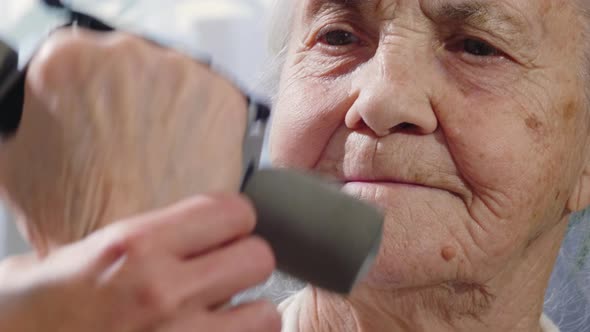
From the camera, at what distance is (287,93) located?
4.73 ft

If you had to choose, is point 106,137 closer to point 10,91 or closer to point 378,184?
point 10,91

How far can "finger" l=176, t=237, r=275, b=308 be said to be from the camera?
64 cm

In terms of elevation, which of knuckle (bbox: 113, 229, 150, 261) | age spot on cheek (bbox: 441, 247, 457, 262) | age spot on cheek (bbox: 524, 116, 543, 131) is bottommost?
age spot on cheek (bbox: 441, 247, 457, 262)

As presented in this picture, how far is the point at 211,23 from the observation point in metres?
2.17

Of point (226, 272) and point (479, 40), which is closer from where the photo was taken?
point (226, 272)

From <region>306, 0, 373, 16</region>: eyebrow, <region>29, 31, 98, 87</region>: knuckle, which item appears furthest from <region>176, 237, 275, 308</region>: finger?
<region>306, 0, 373, 16</region>: eyebrow

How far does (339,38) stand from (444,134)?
30cm

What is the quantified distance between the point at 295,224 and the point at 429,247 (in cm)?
57

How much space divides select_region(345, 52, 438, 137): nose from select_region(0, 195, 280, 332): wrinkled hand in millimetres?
566

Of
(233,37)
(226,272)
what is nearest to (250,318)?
→ (226,272)

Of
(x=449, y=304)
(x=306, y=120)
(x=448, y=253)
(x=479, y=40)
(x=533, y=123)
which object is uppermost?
(x=479, y=40)

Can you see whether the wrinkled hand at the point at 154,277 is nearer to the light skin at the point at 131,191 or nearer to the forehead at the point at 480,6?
the light skin at the point at 131,191

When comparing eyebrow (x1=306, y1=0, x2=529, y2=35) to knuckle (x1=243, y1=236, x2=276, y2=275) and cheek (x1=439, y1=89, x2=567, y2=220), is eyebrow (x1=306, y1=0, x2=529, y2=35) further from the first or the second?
knuckle (x1=243, y1=236, x2=276, y2=275)

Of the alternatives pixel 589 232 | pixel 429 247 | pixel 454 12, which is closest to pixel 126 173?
pixel 429 247
